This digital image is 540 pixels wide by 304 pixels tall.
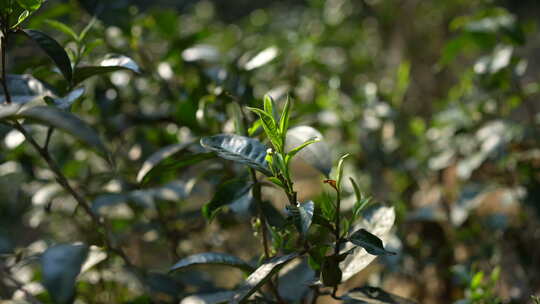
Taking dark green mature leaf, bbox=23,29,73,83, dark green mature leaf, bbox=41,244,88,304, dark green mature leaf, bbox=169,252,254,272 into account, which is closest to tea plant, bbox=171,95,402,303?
dark green mature leaf, bbox=169,252,254,272

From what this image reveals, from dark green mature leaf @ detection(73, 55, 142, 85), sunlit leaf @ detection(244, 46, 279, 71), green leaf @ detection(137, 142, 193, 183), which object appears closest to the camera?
dark green mature leaf @ detection(73, 55, 142, 85)

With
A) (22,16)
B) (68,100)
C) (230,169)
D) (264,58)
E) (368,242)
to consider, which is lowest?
(230,169)

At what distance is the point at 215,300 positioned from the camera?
847 millimetres

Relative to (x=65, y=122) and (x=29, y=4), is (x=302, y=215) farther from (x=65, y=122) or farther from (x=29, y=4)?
(x=29, y=4)

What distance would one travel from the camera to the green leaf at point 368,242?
679mm

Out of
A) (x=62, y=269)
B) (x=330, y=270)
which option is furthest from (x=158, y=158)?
(x=330, y=270)

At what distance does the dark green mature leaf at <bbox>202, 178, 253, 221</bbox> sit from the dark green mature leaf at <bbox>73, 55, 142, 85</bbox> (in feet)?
0.82

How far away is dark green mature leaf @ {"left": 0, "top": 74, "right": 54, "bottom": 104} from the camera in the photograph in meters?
0.83

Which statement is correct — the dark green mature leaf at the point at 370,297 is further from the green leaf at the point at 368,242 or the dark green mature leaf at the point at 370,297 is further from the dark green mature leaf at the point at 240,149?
the dark green mature leaf at the point at 240,149

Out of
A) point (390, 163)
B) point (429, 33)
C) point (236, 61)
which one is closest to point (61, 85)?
point (236, 61)

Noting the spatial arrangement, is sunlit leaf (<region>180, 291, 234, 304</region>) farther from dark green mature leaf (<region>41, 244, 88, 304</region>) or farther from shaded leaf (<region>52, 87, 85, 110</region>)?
shaded leaf (<region>52, 87, 85, 110</region>)

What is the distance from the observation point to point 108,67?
2.61 ft

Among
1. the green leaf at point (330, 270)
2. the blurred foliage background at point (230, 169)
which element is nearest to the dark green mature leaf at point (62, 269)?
the blurred foliage background at point (230, 169)

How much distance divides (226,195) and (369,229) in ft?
0.87
